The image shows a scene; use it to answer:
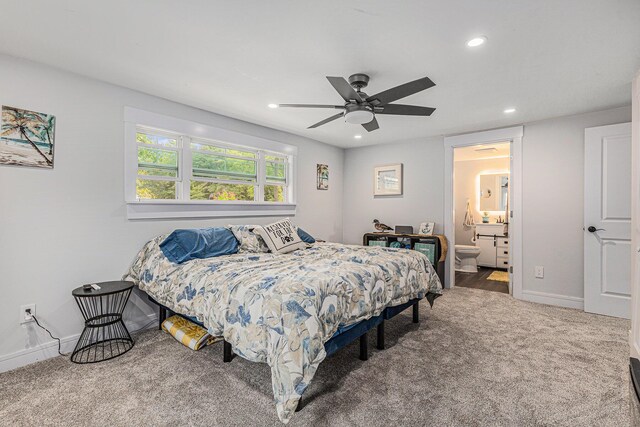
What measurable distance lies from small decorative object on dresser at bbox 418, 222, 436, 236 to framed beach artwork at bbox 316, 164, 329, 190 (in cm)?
173

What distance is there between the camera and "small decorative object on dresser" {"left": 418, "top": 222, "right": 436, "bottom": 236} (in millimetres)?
4691

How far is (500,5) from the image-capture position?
1.71 meters

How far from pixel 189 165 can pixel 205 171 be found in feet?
0.75

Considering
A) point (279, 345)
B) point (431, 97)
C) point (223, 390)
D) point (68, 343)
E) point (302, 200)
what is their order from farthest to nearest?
point (302, 200), point (431, 97), point (68, 343), point (223, 390), point (279, 345)

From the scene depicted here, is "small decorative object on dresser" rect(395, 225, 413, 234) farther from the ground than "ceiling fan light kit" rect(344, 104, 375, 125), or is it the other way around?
"ceiling fan light kit" rect(344, 104, 375, 125)

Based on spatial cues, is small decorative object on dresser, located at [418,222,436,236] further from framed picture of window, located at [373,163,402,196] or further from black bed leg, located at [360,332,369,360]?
black bed leg, located at [360,332,369,360]

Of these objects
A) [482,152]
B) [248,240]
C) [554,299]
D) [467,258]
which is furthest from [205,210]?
[482,152]

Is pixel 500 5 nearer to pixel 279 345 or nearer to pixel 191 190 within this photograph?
pixel 279 345

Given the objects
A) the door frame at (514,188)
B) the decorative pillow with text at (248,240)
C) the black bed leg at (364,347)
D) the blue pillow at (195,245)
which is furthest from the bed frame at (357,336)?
the door frame at (514,188)

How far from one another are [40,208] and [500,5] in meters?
3.52

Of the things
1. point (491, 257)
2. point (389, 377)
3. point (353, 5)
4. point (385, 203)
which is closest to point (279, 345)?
point (389, 377)

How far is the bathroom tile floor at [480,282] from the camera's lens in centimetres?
457

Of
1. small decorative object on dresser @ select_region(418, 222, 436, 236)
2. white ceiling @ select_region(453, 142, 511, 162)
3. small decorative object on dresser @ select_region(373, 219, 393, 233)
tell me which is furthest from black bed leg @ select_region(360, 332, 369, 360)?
white ceiling @ select_region(453, 142, 511, 162)

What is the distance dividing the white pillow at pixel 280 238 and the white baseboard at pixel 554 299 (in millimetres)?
3049
